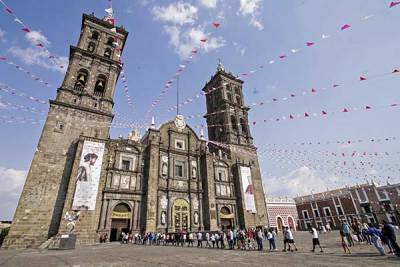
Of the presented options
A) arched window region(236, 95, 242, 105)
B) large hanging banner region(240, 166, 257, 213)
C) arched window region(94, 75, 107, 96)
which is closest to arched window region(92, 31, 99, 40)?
arched window region(94, 75, 107, 96)


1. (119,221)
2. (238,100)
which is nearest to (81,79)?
(119,221)

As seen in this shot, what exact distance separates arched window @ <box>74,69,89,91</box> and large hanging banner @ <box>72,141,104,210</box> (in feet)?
24.1

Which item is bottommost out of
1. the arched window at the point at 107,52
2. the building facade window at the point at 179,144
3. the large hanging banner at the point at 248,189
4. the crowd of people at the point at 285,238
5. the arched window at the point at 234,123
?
the crowd of people at the point at 285,238

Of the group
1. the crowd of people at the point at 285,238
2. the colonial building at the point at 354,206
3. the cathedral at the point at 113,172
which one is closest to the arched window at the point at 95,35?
the cathedral at the point at 113,172

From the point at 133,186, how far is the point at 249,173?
14.1 m

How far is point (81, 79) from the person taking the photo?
24.1m

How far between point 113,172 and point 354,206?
1496 inches

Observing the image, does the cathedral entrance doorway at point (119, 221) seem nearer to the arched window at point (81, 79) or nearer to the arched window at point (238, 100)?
the arched window at point (81, 79)

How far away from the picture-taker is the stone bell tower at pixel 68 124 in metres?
16.4

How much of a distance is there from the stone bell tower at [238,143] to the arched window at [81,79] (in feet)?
44.4

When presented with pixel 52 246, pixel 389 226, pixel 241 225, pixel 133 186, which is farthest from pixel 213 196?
pixel 389 226

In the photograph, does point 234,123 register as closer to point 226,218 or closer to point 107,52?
point 226,218

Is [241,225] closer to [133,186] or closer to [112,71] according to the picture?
→ [133,186]

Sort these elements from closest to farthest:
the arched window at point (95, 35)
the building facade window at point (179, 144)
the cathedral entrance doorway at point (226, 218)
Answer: the cathedral entrance doorway at point (226, 218) < the building facade window at point (179, 144) < the arched window at point (95, 35)
